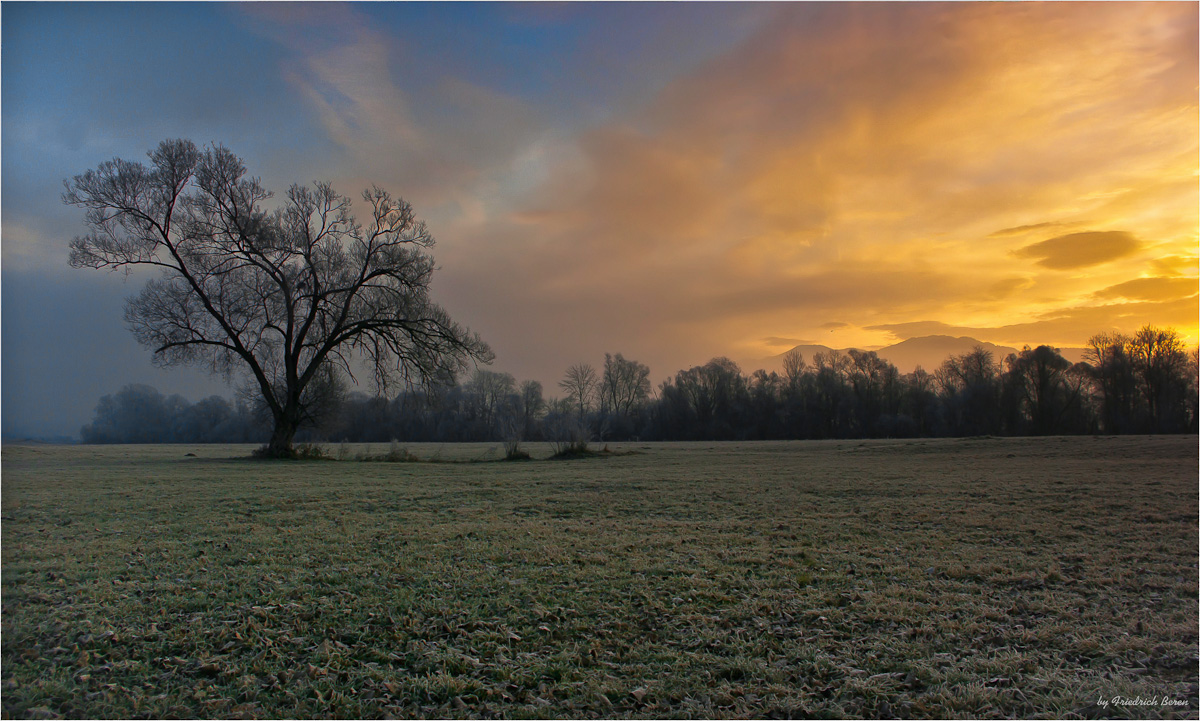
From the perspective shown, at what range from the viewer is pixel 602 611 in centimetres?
501

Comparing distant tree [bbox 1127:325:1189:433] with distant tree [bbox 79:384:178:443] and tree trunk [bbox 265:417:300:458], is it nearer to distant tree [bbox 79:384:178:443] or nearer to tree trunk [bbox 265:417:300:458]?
tree trunk [bbox 265:417:300:458]

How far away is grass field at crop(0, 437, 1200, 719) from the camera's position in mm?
3594

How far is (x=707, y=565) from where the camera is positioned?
21.8ft

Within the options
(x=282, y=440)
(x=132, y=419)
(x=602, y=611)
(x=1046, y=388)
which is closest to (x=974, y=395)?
(x=1046, y=388)

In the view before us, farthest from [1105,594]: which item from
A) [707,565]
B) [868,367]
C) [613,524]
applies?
[868,367]

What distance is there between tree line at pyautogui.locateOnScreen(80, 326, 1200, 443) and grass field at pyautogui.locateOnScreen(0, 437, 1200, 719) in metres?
43.2

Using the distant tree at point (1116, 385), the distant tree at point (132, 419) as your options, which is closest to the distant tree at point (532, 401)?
the distant tree at point (132, 419)

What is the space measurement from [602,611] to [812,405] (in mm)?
75440

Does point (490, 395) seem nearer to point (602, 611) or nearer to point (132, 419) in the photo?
point (132, 419)

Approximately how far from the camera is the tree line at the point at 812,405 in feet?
180

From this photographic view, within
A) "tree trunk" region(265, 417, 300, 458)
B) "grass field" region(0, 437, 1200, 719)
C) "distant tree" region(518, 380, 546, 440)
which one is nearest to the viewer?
"grass field" region(0, 437, 1200, 719)

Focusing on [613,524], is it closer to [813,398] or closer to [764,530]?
[764,530]

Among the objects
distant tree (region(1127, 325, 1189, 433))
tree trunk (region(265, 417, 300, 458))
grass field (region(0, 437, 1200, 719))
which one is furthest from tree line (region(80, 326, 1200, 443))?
grass field (region(0, 437, 1200, 719))

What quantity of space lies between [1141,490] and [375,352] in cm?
2763
